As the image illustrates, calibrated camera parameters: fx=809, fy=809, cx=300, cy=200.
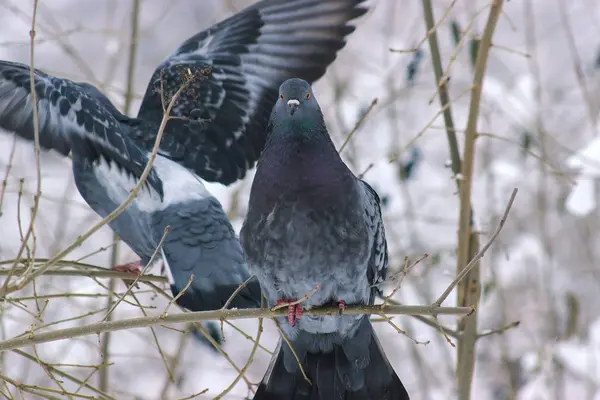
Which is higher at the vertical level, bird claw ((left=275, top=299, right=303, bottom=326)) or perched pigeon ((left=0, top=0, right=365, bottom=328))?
perched pigeon ((left=0, top=0, right=365, bottom=328))

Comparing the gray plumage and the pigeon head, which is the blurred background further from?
the pigeon head

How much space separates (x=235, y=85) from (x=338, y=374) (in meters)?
1.73

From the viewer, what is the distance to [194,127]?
4293 millimetres

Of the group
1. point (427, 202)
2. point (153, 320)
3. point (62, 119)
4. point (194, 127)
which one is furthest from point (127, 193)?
point (427, 202)

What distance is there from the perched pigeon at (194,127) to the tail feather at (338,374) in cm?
38

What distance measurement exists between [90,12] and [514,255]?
8.10 metres

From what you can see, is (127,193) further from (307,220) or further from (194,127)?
(307,220)

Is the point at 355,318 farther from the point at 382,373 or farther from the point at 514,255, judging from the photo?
the point at 514,255

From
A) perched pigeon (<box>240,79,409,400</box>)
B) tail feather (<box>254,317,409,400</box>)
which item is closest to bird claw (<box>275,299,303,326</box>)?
perched pigeon (<box>240,79,409,400</box>)

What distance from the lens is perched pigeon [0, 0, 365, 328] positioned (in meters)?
3.68

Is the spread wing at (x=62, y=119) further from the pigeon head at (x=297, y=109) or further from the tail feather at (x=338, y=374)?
the tail feather at (x=338, y=374)

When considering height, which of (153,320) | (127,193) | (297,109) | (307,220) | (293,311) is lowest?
(153,320)

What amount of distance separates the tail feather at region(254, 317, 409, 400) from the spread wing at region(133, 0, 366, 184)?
134cm

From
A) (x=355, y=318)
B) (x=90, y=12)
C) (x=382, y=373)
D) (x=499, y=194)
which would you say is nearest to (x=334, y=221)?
(x=355, y=318)
